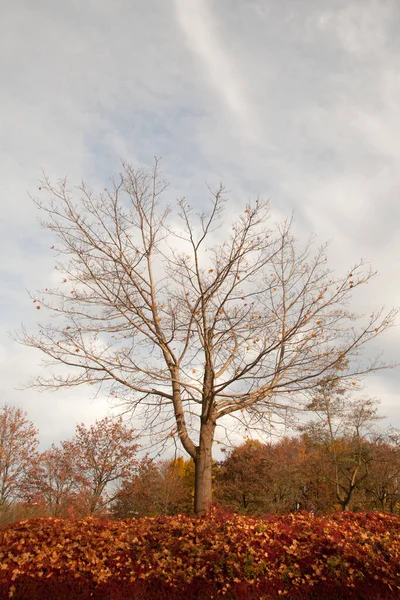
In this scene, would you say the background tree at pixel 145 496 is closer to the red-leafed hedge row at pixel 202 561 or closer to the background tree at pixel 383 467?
the background tree at pixel 383 467

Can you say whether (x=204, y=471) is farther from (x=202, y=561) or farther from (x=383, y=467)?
(x=383, y=467)

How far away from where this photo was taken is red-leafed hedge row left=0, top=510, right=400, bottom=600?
5832 millimetres

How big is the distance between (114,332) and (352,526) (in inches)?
267

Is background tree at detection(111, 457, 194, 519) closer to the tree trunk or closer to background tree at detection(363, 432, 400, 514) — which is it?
background tree at detection(363, 432, 400, 514)

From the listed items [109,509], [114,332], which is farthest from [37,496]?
[114,332]

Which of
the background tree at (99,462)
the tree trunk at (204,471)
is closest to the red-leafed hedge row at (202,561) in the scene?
the tree trunk at (204,471)

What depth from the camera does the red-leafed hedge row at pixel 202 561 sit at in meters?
5.83

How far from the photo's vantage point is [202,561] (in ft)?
20.9

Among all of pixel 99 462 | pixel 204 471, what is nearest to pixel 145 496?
pixel 99 462

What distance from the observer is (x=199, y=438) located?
377 inches

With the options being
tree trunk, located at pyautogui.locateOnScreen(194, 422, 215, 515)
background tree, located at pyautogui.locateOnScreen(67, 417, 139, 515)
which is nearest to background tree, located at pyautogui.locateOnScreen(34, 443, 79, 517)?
background tree, located at pyautogui.locateOnScreen(67, 417, 139, 515)

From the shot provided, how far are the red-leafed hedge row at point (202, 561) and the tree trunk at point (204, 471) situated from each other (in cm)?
131

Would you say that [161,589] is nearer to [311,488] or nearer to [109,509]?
[109,509]

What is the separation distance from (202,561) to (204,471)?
2.86 meters
